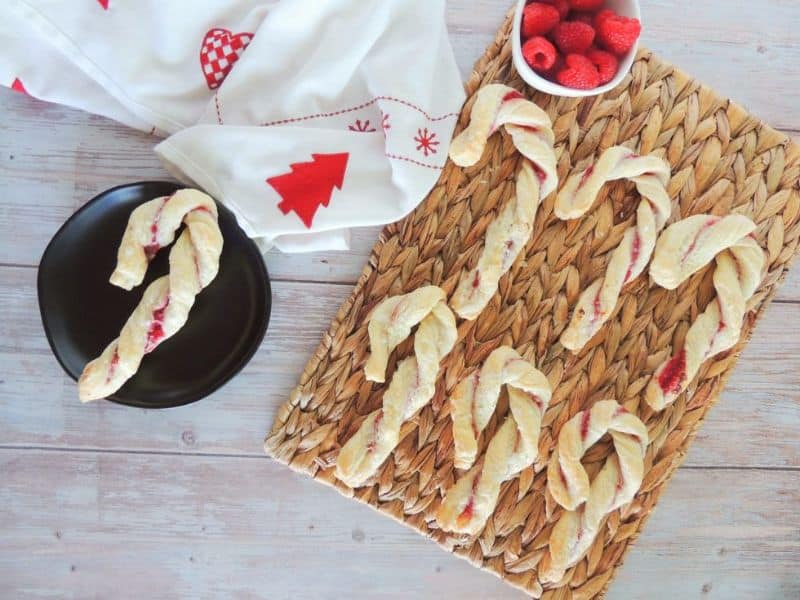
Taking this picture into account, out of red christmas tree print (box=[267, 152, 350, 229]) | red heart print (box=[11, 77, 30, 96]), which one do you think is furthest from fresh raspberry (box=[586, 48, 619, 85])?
red heart print (box=[11, 77, 30, 96])

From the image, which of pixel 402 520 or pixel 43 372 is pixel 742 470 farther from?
pixel 43 372

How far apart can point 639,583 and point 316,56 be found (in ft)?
1.90

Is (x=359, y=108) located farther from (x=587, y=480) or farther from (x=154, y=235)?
(x=587, y=480)

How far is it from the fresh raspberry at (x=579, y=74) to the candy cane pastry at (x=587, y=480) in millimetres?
274

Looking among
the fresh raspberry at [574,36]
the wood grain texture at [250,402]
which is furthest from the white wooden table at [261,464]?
the fresh raspberry at [574,36]

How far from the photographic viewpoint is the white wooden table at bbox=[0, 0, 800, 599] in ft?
2.33

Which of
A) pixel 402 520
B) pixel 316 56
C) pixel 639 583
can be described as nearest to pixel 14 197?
pixel 316 56

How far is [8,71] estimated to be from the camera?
2.23 feet

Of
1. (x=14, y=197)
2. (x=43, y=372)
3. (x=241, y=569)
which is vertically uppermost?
(x=14, y=197)

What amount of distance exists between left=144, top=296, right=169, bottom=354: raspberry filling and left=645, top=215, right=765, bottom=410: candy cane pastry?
419mm

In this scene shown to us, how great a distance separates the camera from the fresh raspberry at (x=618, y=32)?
64 cm

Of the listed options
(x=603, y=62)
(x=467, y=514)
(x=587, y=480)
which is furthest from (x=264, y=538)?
(x=603, y=62)

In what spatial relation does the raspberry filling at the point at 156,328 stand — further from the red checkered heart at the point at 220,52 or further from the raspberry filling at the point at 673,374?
the raspberry filling at the point at 673,374

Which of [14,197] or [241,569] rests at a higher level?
[14,197]
